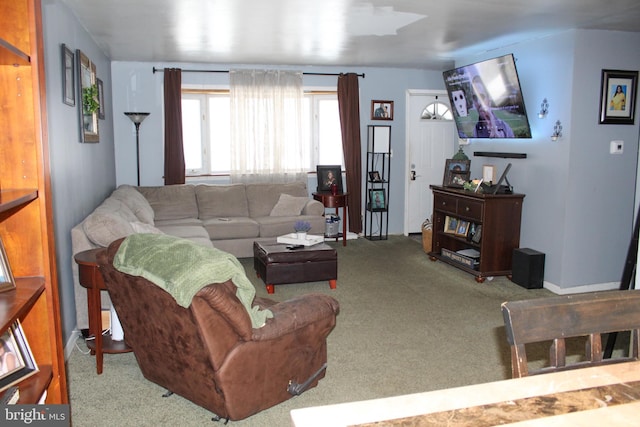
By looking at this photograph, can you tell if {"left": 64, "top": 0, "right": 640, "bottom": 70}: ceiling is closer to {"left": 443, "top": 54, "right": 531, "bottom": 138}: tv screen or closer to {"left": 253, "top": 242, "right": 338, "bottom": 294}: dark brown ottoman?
{"left": 443, "top": 54, "right": 531, "bottom": 138}: tv screen

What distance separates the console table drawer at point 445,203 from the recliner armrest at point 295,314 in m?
3.30

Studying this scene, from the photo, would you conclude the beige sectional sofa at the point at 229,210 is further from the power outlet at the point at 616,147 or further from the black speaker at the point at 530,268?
the power outlet at the point at 616,147

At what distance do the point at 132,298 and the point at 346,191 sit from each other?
16.7 ft

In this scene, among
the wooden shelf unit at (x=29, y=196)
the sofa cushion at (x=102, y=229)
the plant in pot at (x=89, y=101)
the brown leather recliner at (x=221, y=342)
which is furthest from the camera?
the plant in pot at (x=89, y=101)

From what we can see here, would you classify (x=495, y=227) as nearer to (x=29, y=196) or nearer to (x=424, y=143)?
(x=424, y=143)

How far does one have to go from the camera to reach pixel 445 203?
238 inches

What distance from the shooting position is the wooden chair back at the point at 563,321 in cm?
142

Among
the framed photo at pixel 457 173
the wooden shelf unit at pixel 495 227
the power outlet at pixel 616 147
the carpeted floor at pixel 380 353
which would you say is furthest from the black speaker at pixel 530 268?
the framed photo at pixel 457 173

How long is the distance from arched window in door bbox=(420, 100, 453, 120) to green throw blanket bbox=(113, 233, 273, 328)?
5.70m

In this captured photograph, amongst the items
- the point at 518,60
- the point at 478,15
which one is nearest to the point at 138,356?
the point at 478,15

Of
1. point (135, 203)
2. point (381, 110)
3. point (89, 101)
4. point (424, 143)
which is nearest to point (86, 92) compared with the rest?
point (89, 101)

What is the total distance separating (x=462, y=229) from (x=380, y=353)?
2695 millimetres

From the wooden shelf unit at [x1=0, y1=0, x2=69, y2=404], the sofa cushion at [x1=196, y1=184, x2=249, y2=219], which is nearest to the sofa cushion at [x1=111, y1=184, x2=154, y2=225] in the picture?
the sofa cushion at [x1=196, y1=184, x2=249, y2=219]

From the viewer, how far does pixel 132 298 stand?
266cm
